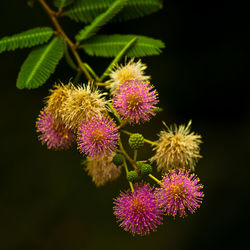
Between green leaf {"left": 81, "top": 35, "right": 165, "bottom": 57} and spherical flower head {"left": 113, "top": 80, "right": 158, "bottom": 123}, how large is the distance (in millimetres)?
257

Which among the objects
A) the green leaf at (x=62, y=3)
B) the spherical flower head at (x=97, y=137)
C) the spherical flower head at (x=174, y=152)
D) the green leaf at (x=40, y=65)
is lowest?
the spherical flower head at (x=174, y=152)

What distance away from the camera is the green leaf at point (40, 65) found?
4.16 ft

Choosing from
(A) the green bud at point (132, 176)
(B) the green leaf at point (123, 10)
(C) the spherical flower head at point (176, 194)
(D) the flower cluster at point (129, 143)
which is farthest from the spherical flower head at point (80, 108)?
(B) the green leaf at point (123, 10)

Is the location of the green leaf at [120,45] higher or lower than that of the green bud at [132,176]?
higher

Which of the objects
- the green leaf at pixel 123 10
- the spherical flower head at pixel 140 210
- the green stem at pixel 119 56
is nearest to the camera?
the spherical flower head at pixel 140 210

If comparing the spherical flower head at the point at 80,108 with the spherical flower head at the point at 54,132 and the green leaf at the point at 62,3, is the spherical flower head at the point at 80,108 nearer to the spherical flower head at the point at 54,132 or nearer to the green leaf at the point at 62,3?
the spherical flower head at the point at 54,132

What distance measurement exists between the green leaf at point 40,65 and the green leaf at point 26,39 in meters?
0.03

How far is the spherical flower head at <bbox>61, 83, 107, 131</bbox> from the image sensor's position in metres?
1.21

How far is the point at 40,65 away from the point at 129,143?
0.52 meters

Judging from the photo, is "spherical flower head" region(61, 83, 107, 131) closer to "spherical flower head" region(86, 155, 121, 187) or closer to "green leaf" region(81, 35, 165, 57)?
"spherical flower head" region(86, 155, 121, 187)

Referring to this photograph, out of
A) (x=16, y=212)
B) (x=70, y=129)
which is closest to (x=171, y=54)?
(x=70, y=129)

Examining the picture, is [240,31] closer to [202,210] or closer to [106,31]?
[106,31]

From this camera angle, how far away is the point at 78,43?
155 cm

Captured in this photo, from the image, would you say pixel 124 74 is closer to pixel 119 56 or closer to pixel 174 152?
pixel 119 56
